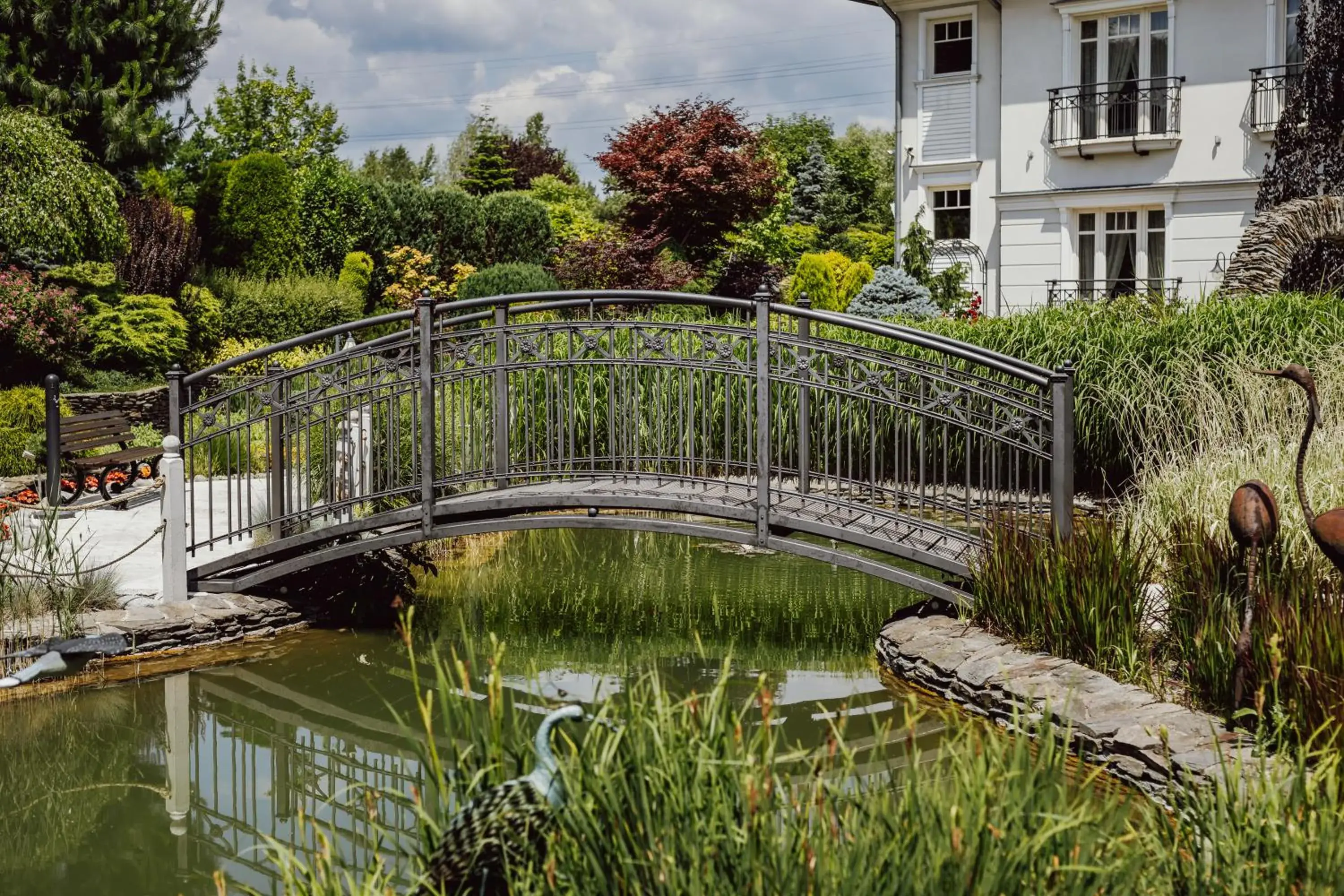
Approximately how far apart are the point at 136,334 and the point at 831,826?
672 inches

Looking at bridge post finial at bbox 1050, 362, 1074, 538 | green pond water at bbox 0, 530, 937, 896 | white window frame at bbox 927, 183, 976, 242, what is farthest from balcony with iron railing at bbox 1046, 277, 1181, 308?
bridge post finial at bbox 1050, 362, 1074, 538

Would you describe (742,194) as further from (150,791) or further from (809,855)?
(809,855)

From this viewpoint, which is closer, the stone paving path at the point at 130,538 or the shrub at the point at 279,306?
the stone paving path at the point at 130,538

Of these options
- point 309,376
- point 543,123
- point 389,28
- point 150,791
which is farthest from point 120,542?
point 389,28

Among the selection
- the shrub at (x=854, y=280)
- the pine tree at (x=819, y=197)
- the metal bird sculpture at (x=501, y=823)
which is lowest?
the metal bird sculpture at (x=501, y=823)

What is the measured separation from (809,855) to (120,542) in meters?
8.65

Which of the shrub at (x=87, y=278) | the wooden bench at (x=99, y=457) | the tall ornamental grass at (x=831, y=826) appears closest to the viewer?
the tall ornamental grass at (x=831, y=826)

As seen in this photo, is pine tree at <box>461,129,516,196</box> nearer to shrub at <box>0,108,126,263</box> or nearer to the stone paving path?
shrub at <box>0,108,126,263</box>

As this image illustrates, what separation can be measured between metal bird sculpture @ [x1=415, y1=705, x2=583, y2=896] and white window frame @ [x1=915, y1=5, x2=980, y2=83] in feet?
68.0

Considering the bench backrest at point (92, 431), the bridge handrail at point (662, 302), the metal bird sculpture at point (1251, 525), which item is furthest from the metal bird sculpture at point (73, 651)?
Answer: the metal bird sculpture at point (1251, 525)

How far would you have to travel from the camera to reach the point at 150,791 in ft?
20.6

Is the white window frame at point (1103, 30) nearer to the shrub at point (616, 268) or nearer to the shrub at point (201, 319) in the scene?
the shrub at point (616, 268)

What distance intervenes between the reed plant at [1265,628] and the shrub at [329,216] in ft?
65.7

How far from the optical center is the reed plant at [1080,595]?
6.69 metres
